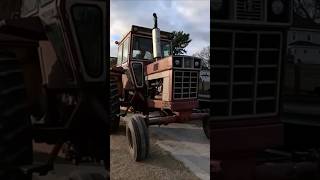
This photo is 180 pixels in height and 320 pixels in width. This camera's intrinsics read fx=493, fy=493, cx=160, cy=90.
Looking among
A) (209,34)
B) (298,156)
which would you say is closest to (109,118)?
(209,34)

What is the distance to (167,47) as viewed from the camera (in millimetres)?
1693

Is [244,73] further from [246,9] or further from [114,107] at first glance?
[114,107]

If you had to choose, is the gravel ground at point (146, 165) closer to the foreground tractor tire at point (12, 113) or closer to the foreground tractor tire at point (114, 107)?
the foreground tractor tire at point (114, 107)

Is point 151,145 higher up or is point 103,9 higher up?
point 103,9

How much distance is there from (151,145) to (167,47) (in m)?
0.34

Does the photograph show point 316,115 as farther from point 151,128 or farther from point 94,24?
point 94,24

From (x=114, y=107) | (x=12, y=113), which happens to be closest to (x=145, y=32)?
(x=114, y=107)

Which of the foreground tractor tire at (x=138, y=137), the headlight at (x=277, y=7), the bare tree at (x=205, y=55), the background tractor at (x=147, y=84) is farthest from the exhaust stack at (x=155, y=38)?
the headlight at (x=277, y=7)

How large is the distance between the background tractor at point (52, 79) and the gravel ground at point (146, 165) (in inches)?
1.4

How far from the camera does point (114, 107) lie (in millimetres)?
1608

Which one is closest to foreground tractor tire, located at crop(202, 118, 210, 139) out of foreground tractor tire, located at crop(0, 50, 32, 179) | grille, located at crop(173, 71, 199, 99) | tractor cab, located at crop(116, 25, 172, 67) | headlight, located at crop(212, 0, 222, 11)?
grille, located at crop(173, 71, 199, 99)

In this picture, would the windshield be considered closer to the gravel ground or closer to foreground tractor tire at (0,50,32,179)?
the gravel ground

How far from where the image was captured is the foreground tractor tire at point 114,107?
1582 millimetres

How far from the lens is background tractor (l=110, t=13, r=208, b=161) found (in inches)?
64.2
